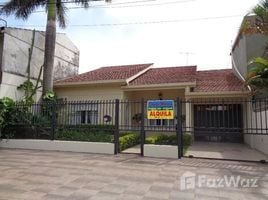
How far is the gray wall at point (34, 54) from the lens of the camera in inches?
579

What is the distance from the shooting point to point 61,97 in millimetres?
17609

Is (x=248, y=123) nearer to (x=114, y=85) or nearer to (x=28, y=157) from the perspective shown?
(x=114, y=85)

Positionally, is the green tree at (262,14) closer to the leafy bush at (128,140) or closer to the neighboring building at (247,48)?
the neighboring building at (247,48)

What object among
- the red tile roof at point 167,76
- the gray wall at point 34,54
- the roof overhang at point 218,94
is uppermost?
the gray wall at point 34,54

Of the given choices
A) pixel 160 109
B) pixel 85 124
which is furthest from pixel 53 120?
pixel 160 109

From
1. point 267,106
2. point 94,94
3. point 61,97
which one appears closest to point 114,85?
point 94,94

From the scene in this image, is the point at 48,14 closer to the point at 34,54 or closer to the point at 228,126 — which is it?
the point at 34,54

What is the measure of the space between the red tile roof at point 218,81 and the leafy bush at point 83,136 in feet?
21.1

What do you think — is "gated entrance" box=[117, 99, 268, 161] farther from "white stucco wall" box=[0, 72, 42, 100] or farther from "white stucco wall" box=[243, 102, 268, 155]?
"white stucco wall" box=[0, 72, 42, 100]

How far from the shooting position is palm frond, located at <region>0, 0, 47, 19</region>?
15.9 meters

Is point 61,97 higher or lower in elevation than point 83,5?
lower

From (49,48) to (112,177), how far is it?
36.6 ft

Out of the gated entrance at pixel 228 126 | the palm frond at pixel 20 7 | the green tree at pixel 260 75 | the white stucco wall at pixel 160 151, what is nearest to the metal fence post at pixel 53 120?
the white stucco wall at pixel 160 151

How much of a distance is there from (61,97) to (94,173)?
1126 centimetres
